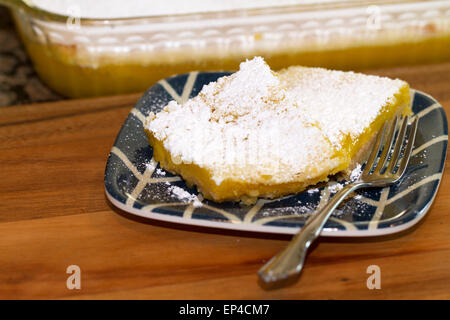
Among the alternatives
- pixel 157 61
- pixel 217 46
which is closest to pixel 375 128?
pixel 217 46

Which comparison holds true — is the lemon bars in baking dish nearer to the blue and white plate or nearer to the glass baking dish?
the blue and white plate

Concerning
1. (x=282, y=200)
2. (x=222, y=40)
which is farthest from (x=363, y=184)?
(x=222, y=40)

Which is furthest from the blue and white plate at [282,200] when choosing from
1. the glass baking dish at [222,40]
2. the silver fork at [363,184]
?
the glass baking dish at [222,40]

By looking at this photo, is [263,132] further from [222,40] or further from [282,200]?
[222,40]

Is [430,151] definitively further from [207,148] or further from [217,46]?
[217,46]

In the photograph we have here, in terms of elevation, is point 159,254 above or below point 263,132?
below

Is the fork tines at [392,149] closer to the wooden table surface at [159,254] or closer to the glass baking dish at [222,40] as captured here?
the wooden table surface at [159,254]
